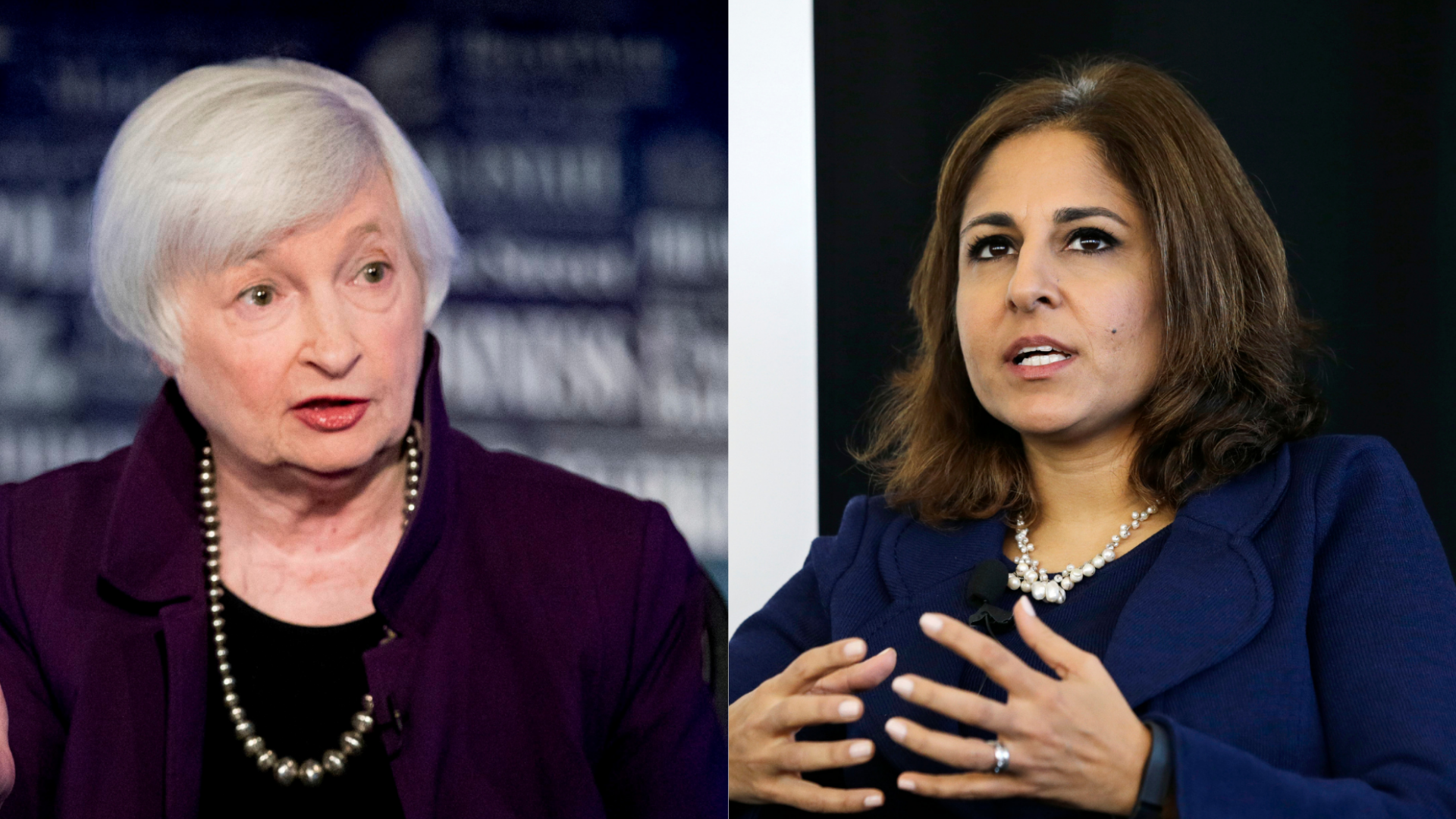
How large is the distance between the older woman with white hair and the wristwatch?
1.55ft

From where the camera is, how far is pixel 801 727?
1380 millimetres

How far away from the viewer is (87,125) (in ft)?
3.88

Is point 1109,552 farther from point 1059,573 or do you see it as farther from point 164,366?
point 164,366

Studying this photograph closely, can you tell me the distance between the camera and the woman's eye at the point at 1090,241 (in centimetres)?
161

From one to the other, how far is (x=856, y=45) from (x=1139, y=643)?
122 centimetres

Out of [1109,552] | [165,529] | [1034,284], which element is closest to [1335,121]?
[1034,284]

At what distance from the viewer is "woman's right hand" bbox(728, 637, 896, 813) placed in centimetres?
131

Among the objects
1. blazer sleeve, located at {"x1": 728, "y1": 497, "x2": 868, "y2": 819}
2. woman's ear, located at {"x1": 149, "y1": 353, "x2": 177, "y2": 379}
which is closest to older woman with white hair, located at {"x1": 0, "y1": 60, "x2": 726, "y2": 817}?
woman's ear, located at {"x1": 149, "y1": 353, "x2": 177, "y2": 379}

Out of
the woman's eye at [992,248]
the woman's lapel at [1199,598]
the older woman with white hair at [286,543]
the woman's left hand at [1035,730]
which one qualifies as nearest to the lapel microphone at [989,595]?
the woman's lapel at [1199,598]

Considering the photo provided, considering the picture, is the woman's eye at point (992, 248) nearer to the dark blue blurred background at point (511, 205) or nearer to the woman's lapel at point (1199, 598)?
the woman's lapel at point (1199, 598)

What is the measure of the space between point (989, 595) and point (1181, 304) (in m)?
0.43

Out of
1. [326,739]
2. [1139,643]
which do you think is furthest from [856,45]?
[326,739]

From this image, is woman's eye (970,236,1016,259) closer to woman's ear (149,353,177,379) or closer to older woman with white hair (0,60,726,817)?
older woman with white hair (0,60,726,817)

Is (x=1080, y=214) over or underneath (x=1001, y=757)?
over
